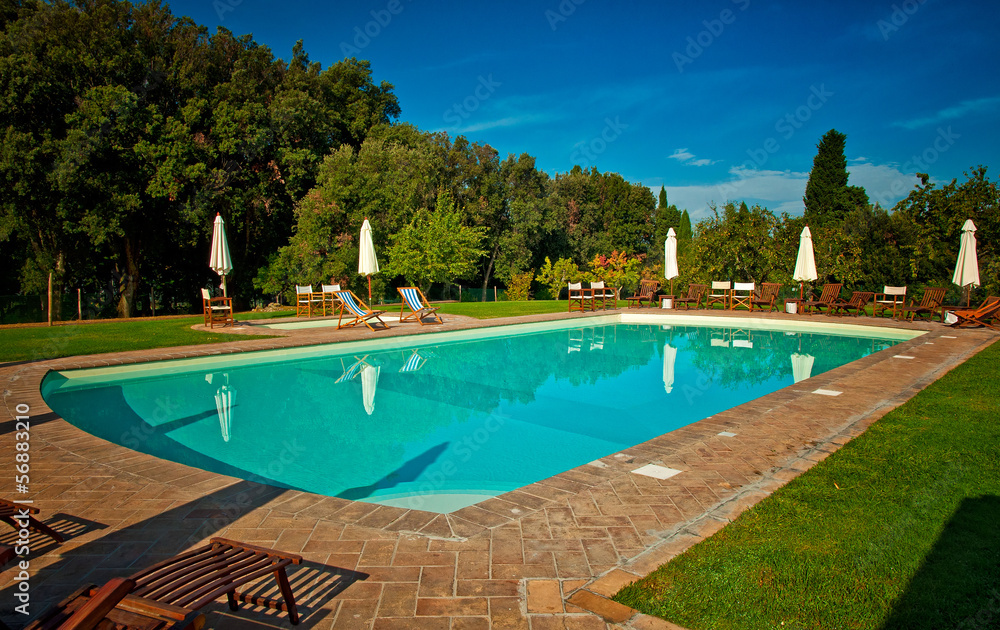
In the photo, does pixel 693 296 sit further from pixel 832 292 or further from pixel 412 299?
pixel 412 299

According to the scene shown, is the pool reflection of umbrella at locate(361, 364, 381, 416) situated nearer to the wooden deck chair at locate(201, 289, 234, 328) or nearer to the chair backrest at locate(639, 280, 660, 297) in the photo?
the wooden deck chair at locate(201, 289, 234, 328)

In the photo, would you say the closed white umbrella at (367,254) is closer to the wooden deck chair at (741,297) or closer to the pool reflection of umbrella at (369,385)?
the pool reflection of umbrella at (369,385)

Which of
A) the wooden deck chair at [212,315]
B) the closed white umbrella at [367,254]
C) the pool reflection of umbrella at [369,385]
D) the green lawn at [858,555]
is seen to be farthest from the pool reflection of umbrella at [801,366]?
the wooden deck chair at [212,315]

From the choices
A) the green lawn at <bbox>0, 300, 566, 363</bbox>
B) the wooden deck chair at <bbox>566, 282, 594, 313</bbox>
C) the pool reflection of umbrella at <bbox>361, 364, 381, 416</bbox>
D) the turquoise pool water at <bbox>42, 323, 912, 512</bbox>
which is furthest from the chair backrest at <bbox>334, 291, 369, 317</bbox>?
the wooden deck chair at <bbox>566, 282, 594, 313</bbox>

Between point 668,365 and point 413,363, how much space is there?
14.3 feet

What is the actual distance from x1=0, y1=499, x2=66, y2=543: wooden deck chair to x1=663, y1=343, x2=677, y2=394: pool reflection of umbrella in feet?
21.5

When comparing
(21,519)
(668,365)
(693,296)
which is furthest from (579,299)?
(21,519)

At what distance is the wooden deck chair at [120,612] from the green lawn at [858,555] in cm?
153

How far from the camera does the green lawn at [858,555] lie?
2021 mm

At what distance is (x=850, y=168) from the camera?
2894cm

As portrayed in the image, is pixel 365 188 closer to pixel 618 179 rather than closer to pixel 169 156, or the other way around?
pixel 169 156

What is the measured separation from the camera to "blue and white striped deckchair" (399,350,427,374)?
8.77 metres

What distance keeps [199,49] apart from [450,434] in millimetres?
19051

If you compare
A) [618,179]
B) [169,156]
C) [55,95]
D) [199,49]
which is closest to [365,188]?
[169,156]
